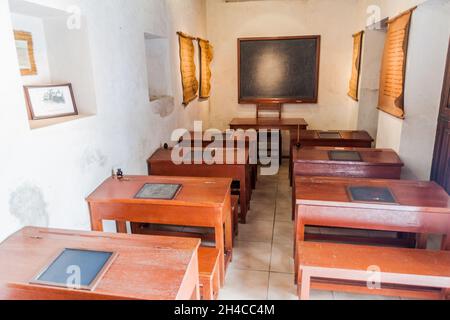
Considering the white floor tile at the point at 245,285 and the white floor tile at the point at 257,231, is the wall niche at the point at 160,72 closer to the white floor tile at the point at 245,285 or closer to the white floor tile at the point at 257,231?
the white floor tile at the point at 257,231

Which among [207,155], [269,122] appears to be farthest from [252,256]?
[269,122]

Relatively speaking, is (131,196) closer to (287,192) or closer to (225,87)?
(287,192)

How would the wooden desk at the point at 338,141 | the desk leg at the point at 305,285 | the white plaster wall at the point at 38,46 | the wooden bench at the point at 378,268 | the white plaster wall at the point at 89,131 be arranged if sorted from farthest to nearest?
the wooden desk at the point at 338,141
the white plaster wall at the point at 38,46
the desk leg at the point at 305,285
the wooden bench at the point at 378,268
the white plaster wall at the point at 89,131

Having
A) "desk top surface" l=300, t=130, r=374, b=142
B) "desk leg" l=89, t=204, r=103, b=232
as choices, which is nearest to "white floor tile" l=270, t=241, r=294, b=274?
"desk leg" l=89, t=204, r=103, b=232

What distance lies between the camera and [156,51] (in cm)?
343

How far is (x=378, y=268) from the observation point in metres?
Result: 1.74

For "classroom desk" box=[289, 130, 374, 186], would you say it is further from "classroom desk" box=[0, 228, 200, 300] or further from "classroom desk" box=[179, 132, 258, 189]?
"classroom desk" box=[0, 228, 200, 300]

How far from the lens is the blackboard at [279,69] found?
5.06 m

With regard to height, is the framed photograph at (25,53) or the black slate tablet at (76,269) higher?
the framed photograph at (25,53)

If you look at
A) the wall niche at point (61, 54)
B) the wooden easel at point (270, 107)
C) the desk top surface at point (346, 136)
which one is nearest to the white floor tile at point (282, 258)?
the desk top surface at point (346, 136)

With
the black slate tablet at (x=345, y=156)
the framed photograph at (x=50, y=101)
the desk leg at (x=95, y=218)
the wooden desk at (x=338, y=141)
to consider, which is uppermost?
the framed photograph at (x=50, y=101)

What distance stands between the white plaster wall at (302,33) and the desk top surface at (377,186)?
2524 mm

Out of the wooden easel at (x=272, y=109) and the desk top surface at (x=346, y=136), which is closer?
the desk top surface at (x=346, y=136)

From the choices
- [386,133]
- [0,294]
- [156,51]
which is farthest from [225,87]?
[0,294]
